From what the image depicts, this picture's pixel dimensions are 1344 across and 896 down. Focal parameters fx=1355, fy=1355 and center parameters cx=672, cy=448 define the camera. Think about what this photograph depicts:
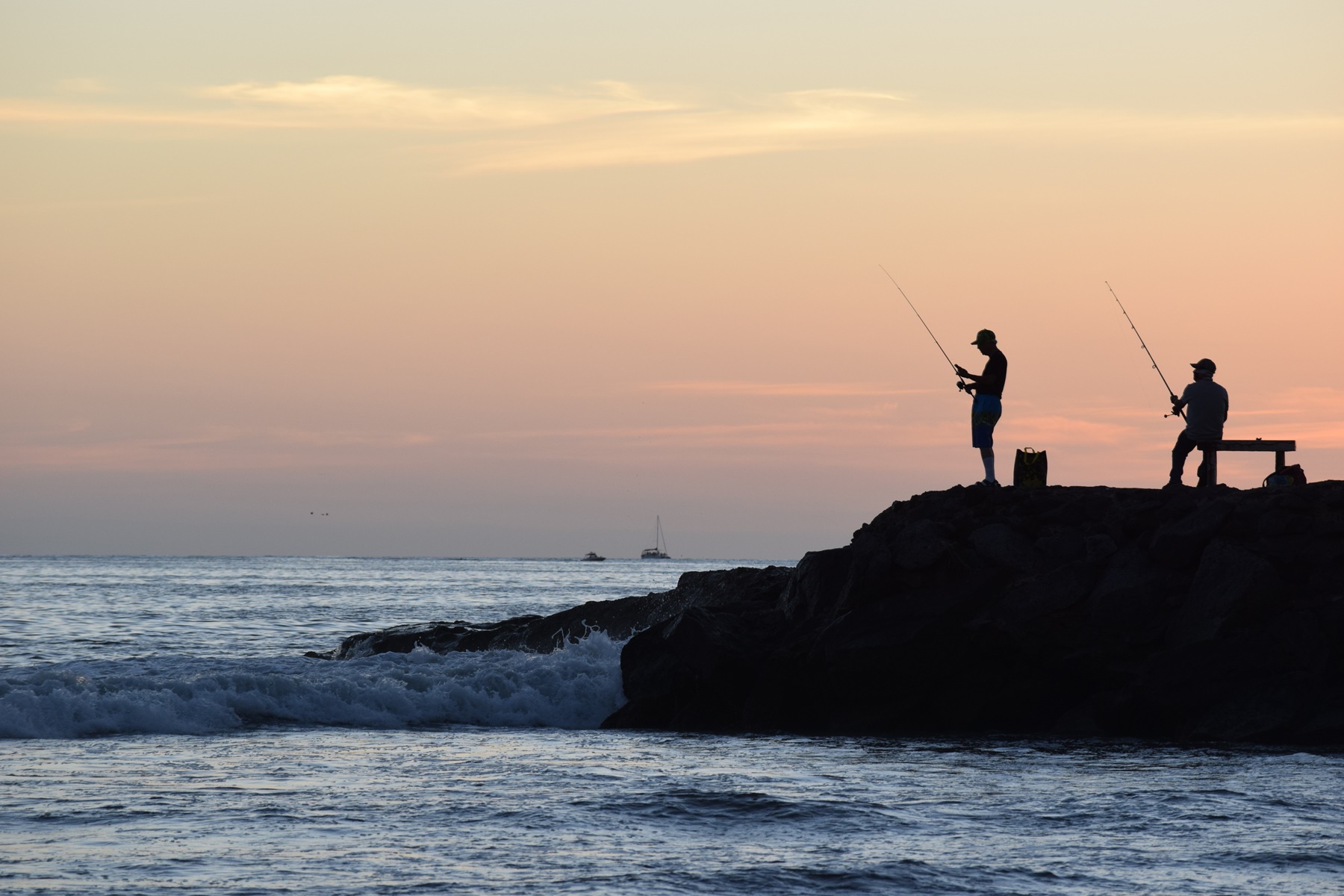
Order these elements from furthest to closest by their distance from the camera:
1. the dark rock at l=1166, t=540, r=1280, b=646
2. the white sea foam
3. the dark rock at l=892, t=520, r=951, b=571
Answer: the dark rock at l=892, t=520, r=951, b=571 < the white sea foam < the dark rock at l=1166, t=540, r=1280, b=646

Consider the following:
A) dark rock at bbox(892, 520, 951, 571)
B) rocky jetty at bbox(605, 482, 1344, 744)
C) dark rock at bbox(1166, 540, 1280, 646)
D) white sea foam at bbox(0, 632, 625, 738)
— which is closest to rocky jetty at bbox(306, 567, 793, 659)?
white sea foam at bbox(0, 632, 625, 738)

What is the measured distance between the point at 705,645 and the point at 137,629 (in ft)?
69.0

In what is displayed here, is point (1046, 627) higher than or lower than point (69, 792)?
higher

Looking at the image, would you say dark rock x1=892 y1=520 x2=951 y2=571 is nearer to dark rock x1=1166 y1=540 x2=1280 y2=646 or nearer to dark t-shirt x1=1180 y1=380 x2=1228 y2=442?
dark rock x1=1166 y1=540 x2=1280 y2=646

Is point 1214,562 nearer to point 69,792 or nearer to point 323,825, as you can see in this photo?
point 323,825

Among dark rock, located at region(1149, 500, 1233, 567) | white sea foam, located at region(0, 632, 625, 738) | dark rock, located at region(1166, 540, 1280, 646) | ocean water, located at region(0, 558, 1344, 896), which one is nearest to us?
ocean water, located at region(0, 558, 1344, 896)

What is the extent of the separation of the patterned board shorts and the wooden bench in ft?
9.71

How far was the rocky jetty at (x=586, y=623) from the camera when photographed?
20875 mm

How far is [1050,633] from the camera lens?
15.4m

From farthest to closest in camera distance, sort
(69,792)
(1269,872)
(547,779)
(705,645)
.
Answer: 1. (705,645)
2. (547,779)
3. (69,792)
4. (1269,872)

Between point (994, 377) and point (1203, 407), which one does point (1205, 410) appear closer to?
point (1203, 407)

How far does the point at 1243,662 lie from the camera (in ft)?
47.9

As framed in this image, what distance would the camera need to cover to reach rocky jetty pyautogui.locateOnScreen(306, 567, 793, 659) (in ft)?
68.5

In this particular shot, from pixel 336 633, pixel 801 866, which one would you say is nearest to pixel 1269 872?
pixel 801 866
